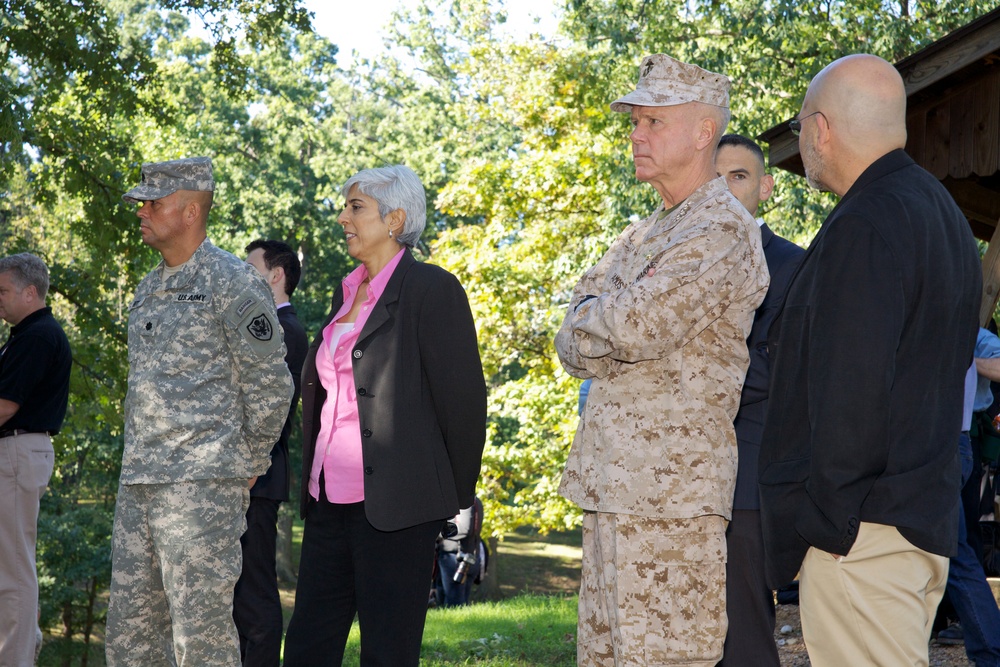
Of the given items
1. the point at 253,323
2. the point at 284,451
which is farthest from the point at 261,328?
the point at 284,451

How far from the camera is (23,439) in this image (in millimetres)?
5641

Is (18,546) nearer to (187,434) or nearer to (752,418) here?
(187,434)

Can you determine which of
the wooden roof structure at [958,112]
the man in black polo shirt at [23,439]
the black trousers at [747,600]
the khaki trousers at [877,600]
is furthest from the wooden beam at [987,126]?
the man in black polo shirt at [23,439]

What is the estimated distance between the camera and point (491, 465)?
2038 centimetres

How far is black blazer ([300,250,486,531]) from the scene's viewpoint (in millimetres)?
3627

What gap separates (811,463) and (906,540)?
0.92 ft

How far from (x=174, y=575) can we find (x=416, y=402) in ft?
3.47

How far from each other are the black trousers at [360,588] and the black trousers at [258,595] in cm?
112

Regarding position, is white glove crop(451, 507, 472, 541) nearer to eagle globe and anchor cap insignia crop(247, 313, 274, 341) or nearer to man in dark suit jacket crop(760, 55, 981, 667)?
eagle globe and anchor cap insignia crop(247, 313, 274, 341)

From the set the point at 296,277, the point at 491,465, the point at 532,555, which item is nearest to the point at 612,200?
the point at 491,465

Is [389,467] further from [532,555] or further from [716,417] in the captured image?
[532,555]

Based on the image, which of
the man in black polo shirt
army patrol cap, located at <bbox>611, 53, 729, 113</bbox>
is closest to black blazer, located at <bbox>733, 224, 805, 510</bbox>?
army patrol cap, located at <bbox>611, 53, 729, 113</bbox>

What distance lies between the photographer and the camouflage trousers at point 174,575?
3670 mm

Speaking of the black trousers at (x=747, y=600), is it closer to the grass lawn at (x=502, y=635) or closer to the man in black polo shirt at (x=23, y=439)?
the grass lawn at (x=502, y=635)
